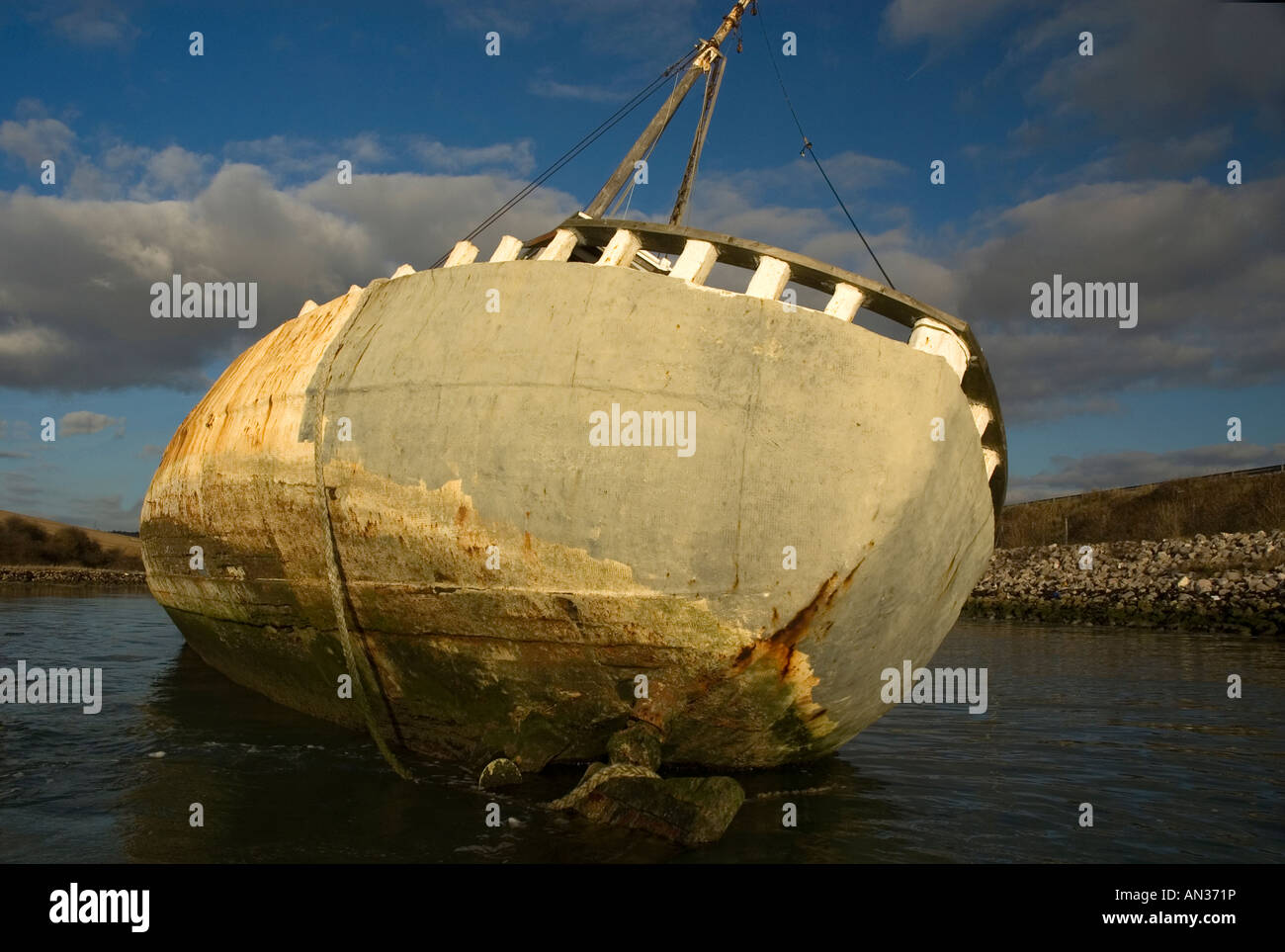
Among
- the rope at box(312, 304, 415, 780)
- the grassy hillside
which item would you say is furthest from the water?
the grassy hillside

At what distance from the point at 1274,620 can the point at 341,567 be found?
66.8ft

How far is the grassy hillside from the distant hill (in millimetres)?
47092

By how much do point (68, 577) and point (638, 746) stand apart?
146 feet

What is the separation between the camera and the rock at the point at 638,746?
5.16 metres

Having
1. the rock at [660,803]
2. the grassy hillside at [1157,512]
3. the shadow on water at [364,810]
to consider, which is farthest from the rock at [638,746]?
the grassy hillside at [1157,512]

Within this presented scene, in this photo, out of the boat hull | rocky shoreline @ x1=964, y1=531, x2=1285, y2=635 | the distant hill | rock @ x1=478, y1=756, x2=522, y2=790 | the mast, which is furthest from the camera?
the distant hill

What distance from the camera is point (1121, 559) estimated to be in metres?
30.8

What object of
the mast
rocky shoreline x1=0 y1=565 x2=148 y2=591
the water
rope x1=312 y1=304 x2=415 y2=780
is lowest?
rocky shoreline x1=0 y1=565 x2=148 y2=591

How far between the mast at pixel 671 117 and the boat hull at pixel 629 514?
5.72 m

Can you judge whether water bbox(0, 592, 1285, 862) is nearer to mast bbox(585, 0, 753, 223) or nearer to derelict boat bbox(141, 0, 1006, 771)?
derelict boat bbox(141, 0, 1006, 771)

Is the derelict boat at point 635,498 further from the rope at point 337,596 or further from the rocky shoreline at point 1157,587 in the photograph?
the rocky shoreline at point 1157,587

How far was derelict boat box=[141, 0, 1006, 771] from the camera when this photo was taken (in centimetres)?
500

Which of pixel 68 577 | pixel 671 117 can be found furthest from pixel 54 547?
pixel 671 117

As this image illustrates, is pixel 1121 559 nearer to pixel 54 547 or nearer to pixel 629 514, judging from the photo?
pixel 629 514
